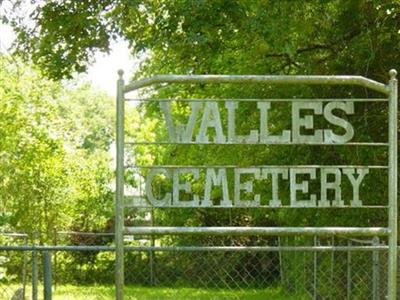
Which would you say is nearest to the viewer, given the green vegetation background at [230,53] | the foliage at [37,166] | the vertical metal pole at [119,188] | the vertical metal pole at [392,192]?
the vertical metal pole at [119,188]

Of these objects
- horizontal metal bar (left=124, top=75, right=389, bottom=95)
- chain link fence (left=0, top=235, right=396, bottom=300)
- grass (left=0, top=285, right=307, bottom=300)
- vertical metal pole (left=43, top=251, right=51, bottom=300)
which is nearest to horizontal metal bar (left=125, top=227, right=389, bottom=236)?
horizontal metal bar (left=124, top=75, right=389, bottom=95)


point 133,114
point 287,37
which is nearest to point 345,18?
point 287,37

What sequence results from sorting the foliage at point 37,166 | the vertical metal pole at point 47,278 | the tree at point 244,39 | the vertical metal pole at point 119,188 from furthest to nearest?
the foliage at point 37,166 < the tree at point 244,39 < the vertical metal pole at point 47,278 < the vertical metal pole at point 119,188

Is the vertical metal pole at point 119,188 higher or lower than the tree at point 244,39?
lower

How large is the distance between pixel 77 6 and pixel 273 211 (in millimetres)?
7058

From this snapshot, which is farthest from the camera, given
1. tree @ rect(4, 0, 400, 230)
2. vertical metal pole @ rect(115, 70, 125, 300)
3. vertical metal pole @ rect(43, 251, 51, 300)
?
tree @ rect(4, 0, 400, 230)

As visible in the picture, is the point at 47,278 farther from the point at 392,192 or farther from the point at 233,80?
the point at 392,192

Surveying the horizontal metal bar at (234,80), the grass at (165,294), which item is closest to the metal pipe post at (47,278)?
the horizontal metal bar at (234,80)

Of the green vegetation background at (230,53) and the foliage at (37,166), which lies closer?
the green vegetation background at (230,53)

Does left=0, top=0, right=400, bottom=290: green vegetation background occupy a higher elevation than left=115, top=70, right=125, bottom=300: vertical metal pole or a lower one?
higher

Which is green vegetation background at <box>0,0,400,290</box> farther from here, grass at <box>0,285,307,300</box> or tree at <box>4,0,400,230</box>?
grass at <box>0,285,307,300</box>

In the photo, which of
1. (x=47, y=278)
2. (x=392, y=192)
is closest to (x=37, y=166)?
(x=47, y=278)

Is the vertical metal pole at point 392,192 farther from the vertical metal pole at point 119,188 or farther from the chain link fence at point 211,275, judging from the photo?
the chain link fence at point 211,275

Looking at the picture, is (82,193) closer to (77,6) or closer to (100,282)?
(100,282)
